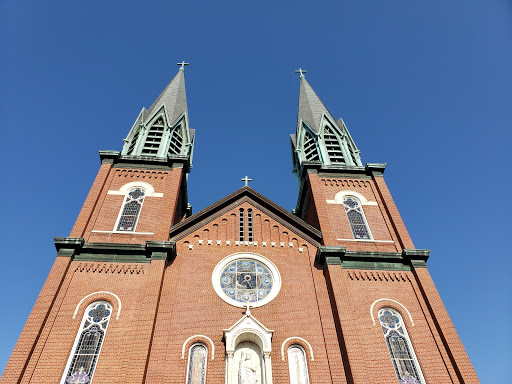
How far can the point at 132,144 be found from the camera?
81.4 ft

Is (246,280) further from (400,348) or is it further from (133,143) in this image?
(133,143)

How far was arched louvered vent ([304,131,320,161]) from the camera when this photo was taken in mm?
25102

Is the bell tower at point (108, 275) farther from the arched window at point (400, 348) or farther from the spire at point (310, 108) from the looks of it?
the spire at point (310, 108)

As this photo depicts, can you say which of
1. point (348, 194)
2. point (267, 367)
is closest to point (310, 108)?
point (348, 194)

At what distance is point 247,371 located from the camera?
13625 mm

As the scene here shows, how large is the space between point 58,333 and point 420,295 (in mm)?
12963

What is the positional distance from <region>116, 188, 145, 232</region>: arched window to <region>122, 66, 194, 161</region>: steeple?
2.78 m

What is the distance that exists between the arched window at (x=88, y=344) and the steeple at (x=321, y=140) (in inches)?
505

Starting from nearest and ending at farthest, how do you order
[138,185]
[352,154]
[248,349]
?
[248,349] < [138,185] < [352,154]

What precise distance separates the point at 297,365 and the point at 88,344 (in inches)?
271

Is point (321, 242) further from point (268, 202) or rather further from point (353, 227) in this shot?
point (268, 202)

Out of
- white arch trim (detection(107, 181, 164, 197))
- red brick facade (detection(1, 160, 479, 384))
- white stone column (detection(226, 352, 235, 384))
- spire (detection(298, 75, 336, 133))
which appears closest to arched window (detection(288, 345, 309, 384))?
red brick facade (detection(1, 160, 479, 384))

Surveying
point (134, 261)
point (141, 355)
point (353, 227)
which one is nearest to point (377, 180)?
point (353, 227)

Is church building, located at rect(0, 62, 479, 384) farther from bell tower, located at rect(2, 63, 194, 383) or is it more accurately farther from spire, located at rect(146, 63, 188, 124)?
spire, located at rect(146, 63, 188, 124)
